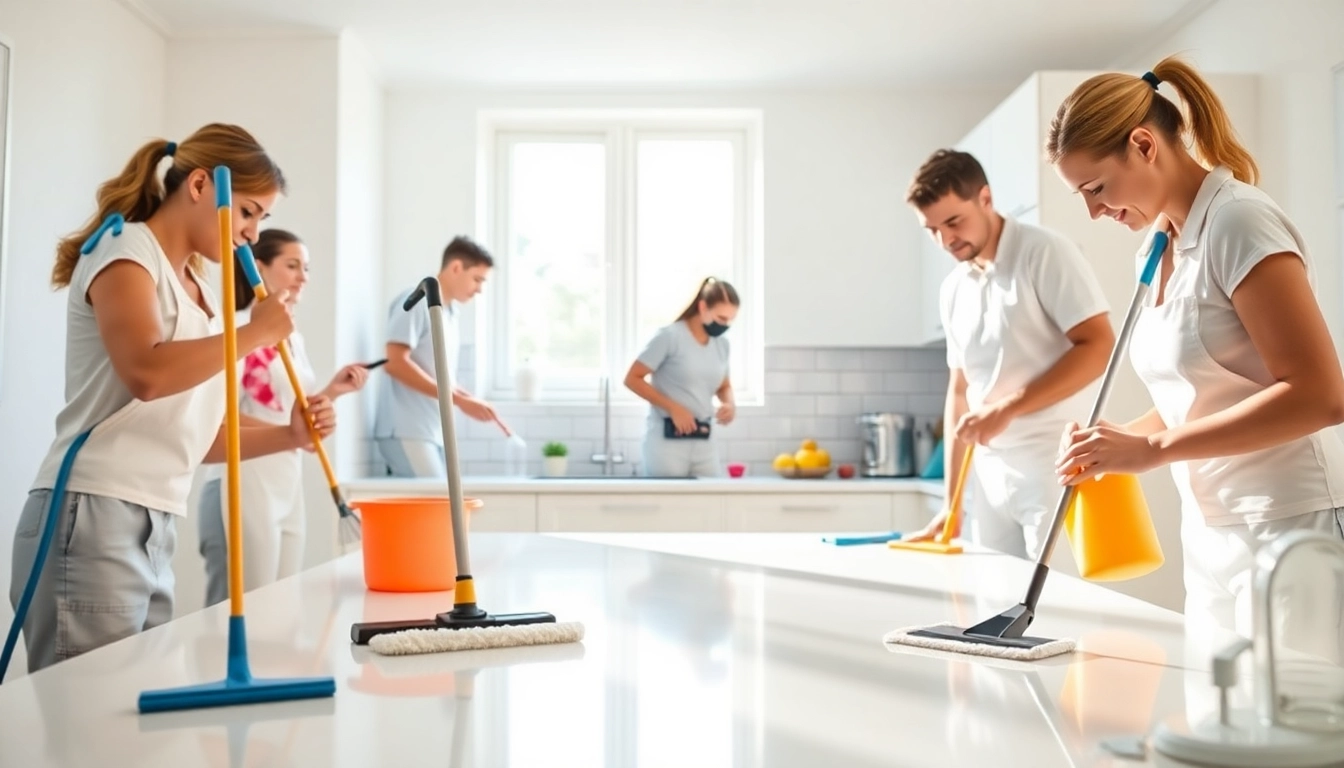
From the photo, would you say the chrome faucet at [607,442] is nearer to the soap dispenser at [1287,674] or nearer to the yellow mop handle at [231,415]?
the yellow mop handle at [231,415]

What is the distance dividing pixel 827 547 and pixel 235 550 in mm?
1423

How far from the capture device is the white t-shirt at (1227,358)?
1.59m

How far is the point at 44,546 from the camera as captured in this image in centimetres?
168

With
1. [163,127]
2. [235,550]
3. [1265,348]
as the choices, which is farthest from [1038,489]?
[163,127]

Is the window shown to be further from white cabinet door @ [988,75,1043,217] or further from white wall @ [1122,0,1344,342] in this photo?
white wall @ [1122,0,1344,342]

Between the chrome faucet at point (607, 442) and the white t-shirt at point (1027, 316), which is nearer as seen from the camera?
the white t-shirt at point (1027, 316)

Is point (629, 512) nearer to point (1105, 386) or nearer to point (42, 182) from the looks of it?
point (42, 182)

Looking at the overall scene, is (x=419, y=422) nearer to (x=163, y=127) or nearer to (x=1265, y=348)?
(x=163, y=127)

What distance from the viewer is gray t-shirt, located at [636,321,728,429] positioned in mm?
4453

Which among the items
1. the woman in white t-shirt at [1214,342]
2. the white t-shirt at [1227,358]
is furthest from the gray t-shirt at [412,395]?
the white t-shirt at [1227,358]

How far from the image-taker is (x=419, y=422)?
4.51 metres

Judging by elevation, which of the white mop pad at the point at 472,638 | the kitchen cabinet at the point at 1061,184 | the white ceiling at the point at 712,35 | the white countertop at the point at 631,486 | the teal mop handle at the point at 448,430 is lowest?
the white countertop at the point at 631,486

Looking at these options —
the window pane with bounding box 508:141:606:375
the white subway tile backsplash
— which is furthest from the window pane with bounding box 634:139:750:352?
the white subway tile backsplash

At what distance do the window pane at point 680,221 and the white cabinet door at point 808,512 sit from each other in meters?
1.00
